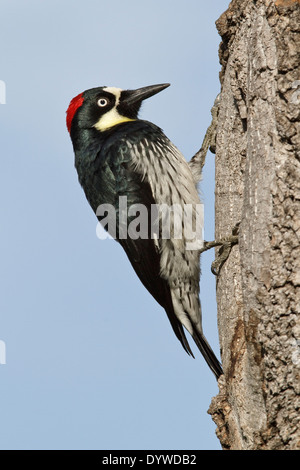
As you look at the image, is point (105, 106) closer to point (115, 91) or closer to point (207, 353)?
point (115, 91)

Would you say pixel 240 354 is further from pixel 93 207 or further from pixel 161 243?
pixel 93 207

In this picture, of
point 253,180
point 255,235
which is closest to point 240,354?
point 255,235

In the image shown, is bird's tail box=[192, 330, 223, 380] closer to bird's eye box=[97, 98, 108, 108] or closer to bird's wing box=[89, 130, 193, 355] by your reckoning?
bird's wing box=[89, 130, 193, 355]

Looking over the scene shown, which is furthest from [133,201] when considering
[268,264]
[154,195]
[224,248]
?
[268,264]

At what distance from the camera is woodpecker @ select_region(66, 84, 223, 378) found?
4.71 metres

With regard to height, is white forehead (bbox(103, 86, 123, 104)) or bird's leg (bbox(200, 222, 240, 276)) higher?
white forehead (bbox(103, 86, 123, 104))

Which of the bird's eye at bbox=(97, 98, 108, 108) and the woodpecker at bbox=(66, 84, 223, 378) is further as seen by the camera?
the bird's eye at bbox=(97, 98, 108, 108)

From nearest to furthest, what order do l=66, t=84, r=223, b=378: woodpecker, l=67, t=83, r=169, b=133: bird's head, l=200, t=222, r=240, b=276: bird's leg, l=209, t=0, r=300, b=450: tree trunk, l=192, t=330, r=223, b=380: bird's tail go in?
l=209, t=0, r=300, b=450: tree trunk
l=200, t=222, r=240, b=276: bird's leg
l=192, t=330, r=223, b=380: bird's tail
l=66, t=84, r=223, b=378: woodpecker
l=67, t=83, r=169, b=133: bird's head

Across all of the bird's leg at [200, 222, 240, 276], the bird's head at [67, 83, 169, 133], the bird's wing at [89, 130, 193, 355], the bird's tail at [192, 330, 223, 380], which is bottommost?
the bird's tail at [192, 330, 223, 380]

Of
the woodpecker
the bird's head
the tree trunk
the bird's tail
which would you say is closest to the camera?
the tree trunk

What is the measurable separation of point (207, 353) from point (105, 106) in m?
2.28

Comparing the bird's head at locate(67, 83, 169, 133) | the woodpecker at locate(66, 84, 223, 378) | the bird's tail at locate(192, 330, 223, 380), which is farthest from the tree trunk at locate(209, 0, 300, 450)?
the bird's head at locate(67, 83, 169, 133)

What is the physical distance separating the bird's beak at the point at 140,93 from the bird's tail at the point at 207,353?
2075 millimetres

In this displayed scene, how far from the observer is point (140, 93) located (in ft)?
17.8
